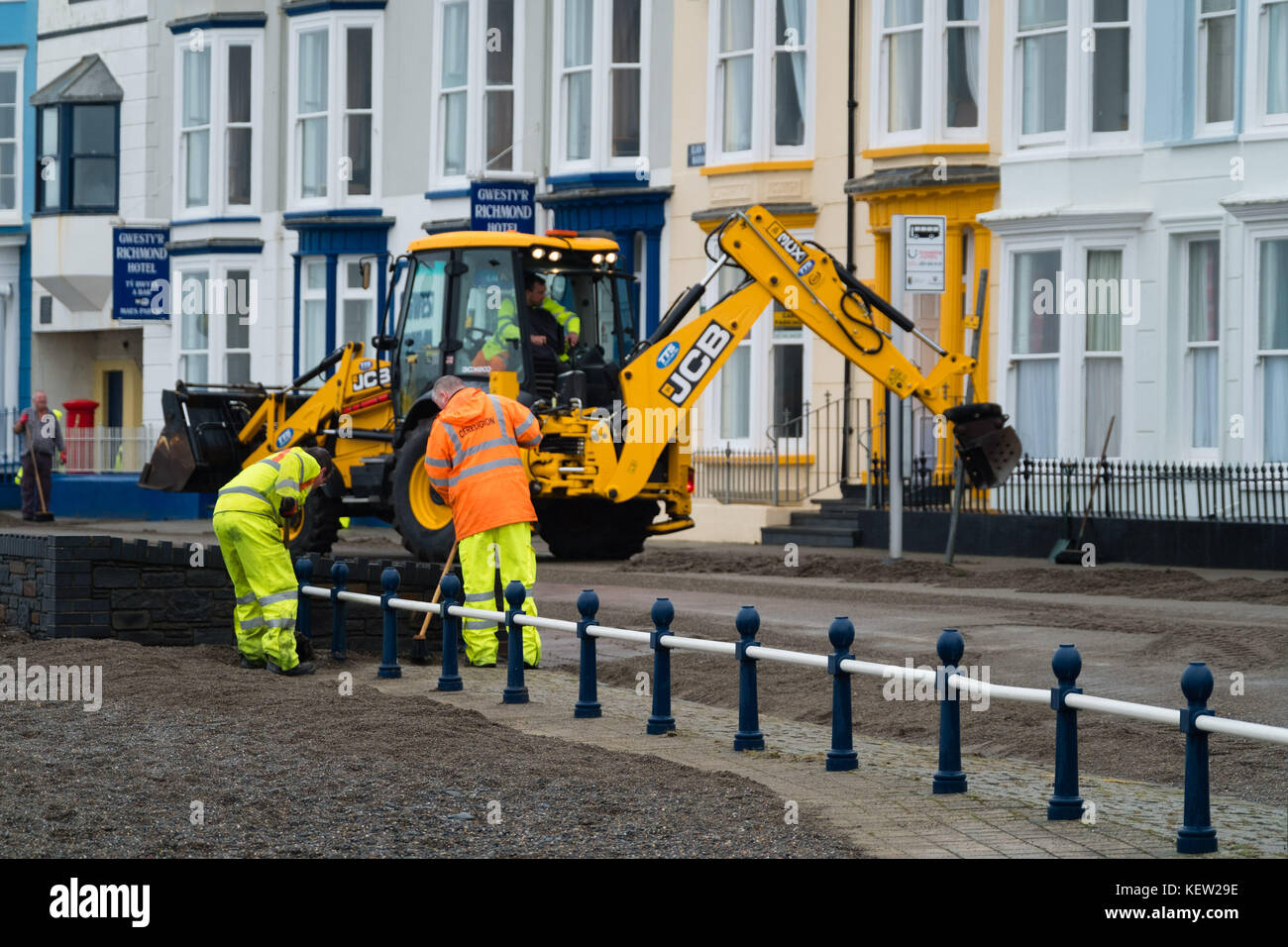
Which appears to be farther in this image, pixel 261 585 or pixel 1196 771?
pixel 261 585

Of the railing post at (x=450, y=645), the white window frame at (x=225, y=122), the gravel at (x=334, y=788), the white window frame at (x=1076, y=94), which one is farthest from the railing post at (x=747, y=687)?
the white window frame at (x=225, y=122)

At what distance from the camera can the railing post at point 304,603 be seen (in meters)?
13.9

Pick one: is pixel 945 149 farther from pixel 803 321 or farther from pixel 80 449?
pixel 80 449

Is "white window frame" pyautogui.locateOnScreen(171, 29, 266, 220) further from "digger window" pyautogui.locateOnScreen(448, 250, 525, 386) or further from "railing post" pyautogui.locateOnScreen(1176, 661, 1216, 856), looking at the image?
"railing post" pyautogui.locateOnScreen(1176, 661, 1216, 856)

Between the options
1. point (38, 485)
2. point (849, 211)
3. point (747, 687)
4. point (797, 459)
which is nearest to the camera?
point (747, 687)

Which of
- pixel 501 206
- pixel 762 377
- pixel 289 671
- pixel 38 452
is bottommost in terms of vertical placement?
pixel 289 671

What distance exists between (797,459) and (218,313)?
1182cm

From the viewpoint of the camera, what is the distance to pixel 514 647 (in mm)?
11641

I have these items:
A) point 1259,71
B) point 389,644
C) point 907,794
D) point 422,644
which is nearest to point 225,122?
point 1259,71

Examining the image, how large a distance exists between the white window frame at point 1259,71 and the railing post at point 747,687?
532 inches

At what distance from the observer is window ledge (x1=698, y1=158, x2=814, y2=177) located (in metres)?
26.2

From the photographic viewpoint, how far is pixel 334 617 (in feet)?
44.4

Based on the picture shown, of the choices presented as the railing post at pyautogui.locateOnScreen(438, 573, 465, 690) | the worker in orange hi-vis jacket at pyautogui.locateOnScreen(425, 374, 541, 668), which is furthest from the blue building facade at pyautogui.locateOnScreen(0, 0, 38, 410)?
the railing post at pyautogui.locateOnScreen(438, 573, 465, 690)
